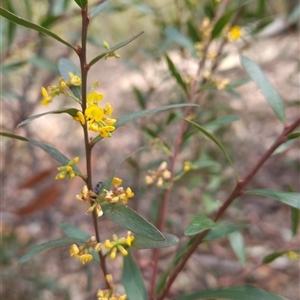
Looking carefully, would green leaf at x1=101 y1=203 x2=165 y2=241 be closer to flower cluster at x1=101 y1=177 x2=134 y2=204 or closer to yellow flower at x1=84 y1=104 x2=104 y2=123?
flower cluster at x1=101 y1=177 x2=134 y2=204

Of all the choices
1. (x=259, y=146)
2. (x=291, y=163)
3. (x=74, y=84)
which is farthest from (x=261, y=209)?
(x=74, y=84)

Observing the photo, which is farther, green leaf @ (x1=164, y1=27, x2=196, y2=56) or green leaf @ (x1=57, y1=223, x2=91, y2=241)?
green leaf @ (x1=164, y1=27, x2=196, y2=56)

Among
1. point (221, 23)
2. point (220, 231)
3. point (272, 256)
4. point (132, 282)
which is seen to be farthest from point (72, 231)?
point (221, 23)

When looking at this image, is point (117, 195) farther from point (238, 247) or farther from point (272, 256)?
point (238, 247)

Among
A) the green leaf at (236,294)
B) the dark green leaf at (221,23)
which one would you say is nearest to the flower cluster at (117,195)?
the green leaf at (236,294)

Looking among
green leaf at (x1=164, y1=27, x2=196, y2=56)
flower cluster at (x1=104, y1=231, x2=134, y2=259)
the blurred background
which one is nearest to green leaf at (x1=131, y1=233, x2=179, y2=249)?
flower cluster at (x1=104, y1=231, x2=134, y2=259)

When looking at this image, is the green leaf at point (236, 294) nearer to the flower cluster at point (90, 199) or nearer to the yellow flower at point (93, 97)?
the flower cluster at point (90, 199)

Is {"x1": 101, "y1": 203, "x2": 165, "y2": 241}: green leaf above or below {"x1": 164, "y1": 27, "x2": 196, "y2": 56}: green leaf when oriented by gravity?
below
